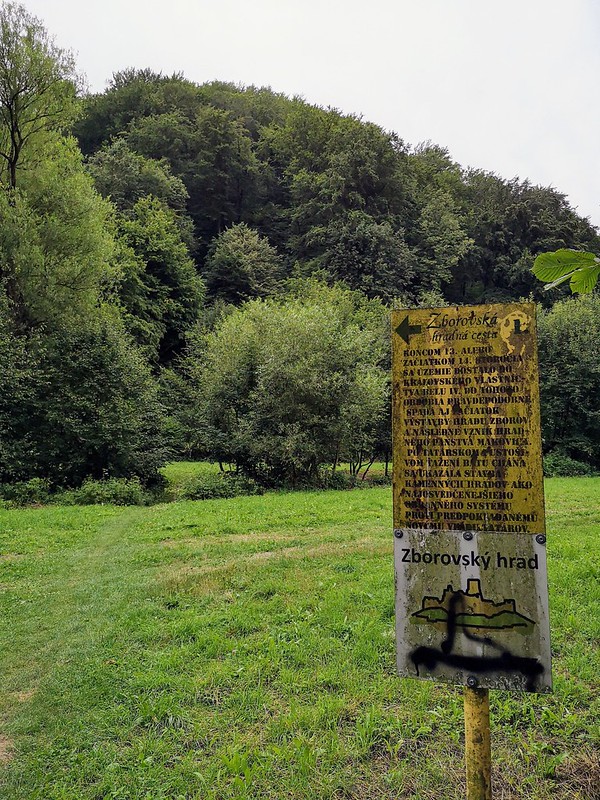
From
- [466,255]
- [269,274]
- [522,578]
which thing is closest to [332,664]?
[522,578]

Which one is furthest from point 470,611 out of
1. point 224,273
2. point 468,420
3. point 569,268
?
point 224,273

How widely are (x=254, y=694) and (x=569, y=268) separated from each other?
3.88 m

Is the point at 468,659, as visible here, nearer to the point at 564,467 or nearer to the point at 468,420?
the point at 468,420

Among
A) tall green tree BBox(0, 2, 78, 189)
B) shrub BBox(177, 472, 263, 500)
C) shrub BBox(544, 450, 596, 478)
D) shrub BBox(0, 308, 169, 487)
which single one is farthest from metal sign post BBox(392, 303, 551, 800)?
shrub BBox(544, 450, 596, 478)

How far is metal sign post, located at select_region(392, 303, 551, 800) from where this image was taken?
2301 mm

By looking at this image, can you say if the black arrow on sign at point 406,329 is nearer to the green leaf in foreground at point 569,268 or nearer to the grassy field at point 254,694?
the green leaf in foreground at point 569,268

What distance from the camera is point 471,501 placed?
2.37m

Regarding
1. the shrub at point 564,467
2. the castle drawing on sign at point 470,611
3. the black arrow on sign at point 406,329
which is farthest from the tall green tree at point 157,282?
the castle drawing on sign at point 470,611

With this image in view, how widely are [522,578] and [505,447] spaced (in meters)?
0.53

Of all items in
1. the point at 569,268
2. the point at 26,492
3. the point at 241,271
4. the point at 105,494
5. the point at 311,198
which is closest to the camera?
the point at 569,268

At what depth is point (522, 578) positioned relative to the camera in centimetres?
230

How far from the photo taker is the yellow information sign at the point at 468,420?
2.34 metres

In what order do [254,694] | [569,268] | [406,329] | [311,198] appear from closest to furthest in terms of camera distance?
[569,268] → [406,329] → [254,694] → [311,198]

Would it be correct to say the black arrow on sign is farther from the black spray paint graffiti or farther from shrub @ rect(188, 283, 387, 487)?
shrub @ rect(188, 283, 387, 487)
